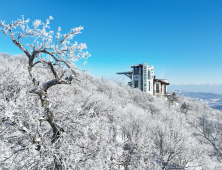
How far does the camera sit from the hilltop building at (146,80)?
190ft

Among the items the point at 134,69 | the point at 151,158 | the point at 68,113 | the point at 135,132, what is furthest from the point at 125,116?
the point at 134,69

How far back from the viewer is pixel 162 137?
18672mm

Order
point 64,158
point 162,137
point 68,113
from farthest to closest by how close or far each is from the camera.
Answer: point 162,137 < point 68,113 < point 64,158

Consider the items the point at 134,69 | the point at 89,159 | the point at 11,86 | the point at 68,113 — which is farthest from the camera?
the point at 134,69

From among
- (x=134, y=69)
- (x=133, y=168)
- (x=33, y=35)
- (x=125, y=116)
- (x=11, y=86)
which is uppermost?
(x=134, y=69)

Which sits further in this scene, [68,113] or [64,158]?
[68,113]

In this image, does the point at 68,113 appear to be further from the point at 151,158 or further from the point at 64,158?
the point at 151,158

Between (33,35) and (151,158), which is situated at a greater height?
(33,35)

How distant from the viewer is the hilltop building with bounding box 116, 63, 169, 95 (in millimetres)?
57922

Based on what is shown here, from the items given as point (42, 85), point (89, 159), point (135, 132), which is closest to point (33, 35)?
point (42, 85)

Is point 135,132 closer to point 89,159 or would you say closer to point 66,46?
point 89,159

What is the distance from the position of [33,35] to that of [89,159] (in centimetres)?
547

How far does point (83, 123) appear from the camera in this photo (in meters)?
4.73

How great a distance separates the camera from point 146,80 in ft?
190
